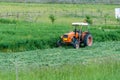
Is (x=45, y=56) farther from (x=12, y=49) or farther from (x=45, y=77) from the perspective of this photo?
(x=45, y=77)

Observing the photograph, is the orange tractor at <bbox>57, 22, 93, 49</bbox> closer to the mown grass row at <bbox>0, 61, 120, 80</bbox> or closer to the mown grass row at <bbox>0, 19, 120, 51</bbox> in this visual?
the mown grass row at <bbox>0, 19, 120, 51</bbox>

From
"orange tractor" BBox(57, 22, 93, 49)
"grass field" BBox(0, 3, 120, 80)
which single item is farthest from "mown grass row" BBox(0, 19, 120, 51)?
"orange tractor" BBox(57, 22, 93, 49)

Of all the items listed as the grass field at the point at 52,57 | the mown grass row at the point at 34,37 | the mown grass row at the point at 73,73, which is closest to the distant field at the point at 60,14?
the grass field at the point at 52,57

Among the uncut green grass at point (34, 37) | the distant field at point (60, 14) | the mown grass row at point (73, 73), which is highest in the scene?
the mown grass row at point (73, 73)

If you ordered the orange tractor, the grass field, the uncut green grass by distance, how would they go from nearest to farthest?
the grass field
the uncut green grass
the orange tractor

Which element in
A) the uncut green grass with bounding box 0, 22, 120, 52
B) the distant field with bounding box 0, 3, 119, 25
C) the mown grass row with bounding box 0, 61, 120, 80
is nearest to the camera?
the mown grass row with bounding box 0, 61, 120, 80

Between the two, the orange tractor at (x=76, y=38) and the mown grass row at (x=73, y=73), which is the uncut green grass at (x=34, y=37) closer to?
the orange tractor at (x=76, y=38)

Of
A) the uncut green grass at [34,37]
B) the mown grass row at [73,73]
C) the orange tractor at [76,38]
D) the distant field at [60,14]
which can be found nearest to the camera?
the mown grass row at [73,73]

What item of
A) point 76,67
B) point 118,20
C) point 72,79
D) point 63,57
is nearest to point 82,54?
point 63,57

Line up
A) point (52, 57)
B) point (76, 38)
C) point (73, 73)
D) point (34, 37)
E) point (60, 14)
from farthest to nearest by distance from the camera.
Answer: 1. point (60, 14)
2. point (34, 37)
3. point (76, 38)
4. point (52, 57)
5. point (73, 73)

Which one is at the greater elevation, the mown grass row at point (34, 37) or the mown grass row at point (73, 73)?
the mown grass row at point (73, 73)

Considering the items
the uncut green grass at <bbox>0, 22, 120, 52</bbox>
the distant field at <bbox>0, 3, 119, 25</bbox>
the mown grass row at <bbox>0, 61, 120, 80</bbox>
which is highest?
the mown grass row at <bbox>0, 61, 120, 80</bbox>

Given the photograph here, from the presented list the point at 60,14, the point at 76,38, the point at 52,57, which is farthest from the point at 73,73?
the point at 60,14

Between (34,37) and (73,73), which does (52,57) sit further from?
(73,73)
